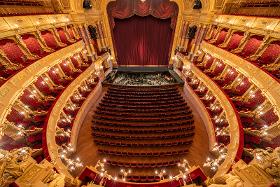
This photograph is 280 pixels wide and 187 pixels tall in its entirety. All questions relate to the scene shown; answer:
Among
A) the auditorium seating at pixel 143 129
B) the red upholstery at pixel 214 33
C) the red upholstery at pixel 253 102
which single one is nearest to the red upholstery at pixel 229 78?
the red upholstery at pixel 253 102

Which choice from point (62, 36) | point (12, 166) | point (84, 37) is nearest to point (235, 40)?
point (84, 37)

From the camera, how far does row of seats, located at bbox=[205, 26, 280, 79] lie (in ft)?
20.7

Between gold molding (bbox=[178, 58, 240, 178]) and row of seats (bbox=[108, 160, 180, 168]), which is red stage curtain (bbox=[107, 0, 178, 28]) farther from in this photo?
row of seats (bbox=[108, 160, 180, 168])

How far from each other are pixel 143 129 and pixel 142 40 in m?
8.13

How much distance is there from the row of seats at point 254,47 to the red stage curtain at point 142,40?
459 centimetres

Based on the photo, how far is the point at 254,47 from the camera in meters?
7.48

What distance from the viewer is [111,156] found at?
6785mm

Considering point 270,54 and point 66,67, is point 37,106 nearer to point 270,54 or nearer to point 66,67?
point 66,67

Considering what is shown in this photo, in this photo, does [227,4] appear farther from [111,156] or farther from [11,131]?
[11,131]

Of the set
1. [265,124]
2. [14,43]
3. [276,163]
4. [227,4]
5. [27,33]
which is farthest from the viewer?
[227,4]

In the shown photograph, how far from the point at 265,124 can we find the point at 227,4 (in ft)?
23.1

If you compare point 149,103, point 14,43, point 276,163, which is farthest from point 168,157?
point 14,43

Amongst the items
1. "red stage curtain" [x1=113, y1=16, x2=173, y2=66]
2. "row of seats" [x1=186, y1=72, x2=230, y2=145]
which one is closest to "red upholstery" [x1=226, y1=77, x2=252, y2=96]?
"row of seats" [x1=186, y1=72, x2=230, y2=145]

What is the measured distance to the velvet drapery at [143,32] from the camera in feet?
42.3
